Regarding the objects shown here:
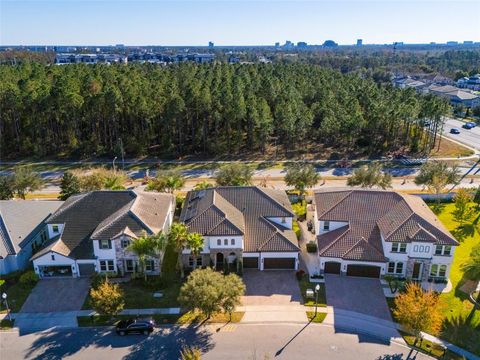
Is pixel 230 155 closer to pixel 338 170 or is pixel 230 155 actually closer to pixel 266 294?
pixel 338 170

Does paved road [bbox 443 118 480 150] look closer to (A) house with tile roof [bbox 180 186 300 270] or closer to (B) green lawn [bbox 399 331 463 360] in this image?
(A) house with tile roof [bbox 180 186 300 270]

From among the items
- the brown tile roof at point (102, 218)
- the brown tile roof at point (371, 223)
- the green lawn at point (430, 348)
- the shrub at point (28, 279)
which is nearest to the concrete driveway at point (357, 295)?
the brown tile roof at point (371, 223)

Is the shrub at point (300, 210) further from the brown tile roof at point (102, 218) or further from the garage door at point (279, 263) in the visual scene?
the brown tile roof at point (102, 218)

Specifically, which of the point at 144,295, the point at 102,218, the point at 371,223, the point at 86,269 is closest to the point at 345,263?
the point at 371,223

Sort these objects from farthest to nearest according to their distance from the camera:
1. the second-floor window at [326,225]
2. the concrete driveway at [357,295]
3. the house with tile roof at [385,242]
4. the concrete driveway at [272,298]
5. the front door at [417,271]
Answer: the second-floor window at [326,225] < the front door at [417,271] < the house with tile roof at [385,242] < the concrete driveway at [357,295] < the concrete driveway at [272,298]

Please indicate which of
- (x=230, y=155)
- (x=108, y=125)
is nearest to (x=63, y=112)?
(x=108, y=125)

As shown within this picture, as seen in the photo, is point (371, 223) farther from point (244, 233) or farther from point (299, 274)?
point (244, 233)
